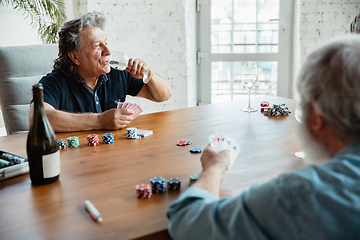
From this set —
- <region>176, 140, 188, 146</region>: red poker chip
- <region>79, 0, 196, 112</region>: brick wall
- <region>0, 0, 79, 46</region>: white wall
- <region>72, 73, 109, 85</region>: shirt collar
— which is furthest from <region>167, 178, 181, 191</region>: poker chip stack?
<region>0, 0, 79, 46</region>: white wall

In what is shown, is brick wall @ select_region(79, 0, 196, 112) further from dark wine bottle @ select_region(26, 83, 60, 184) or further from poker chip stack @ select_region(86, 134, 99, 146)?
dark wine bottle @ select_region(26, 83, 60, 184)

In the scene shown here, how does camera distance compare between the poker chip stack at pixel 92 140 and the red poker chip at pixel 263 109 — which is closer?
the poker chip stack at pixel 92 140

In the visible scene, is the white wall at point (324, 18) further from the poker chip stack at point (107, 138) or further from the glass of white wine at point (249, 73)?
the poker chip stack at point (107, 138)

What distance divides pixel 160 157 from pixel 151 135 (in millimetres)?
336

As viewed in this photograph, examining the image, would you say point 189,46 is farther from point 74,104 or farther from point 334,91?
point 334,91

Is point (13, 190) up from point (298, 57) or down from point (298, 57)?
down

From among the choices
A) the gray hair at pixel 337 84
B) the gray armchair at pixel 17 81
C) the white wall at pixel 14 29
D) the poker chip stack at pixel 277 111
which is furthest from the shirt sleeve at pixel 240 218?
the white wall at pixel 14 29

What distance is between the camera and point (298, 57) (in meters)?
4.11

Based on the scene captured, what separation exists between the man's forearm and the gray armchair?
70 cm

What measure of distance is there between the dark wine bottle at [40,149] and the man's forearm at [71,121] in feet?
2.05

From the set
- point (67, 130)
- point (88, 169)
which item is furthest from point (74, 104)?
point (88, 169)

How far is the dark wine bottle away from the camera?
104 centimetres

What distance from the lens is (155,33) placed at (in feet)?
13.2

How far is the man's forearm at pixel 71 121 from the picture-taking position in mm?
1689
